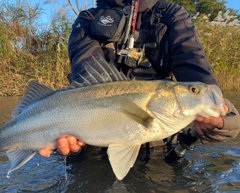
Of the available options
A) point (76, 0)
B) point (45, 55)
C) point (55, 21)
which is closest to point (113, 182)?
point (45, 55)

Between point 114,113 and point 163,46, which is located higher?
point 163,46

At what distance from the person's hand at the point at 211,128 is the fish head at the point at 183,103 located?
0.06m

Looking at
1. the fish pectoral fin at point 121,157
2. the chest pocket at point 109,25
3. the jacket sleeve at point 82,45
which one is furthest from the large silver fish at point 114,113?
the chest pocket at point 109,25

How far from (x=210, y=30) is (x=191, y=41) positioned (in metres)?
6.99

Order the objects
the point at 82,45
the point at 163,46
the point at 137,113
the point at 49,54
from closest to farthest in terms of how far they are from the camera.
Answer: the point at 137,113 → the point at 163,46 → the point at 82,45 → the point at 49,54

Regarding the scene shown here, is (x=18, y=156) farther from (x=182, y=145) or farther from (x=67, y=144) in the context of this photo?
(x=182, y=145)

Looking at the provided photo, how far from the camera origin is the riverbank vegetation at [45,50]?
849 cm

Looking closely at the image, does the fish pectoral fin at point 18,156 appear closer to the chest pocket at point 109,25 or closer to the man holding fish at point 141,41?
the man holding fish at point 141,41

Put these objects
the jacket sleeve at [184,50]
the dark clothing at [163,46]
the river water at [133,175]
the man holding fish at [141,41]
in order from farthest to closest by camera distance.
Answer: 1. the man holding fish at [141,41]
2. the dark clothing at [163,46]
3. the jacket sleeve at [184,50]
4. the river water at [133,175]

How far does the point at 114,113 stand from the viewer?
2100 mm

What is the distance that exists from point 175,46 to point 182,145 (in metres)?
0.92

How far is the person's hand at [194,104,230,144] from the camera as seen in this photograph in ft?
6.77

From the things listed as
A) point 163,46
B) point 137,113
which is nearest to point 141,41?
point 163,46

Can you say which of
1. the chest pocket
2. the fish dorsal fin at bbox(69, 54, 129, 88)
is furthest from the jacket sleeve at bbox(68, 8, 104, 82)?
the fish dorsal fin at bbox(69, 54, 129, 88)
